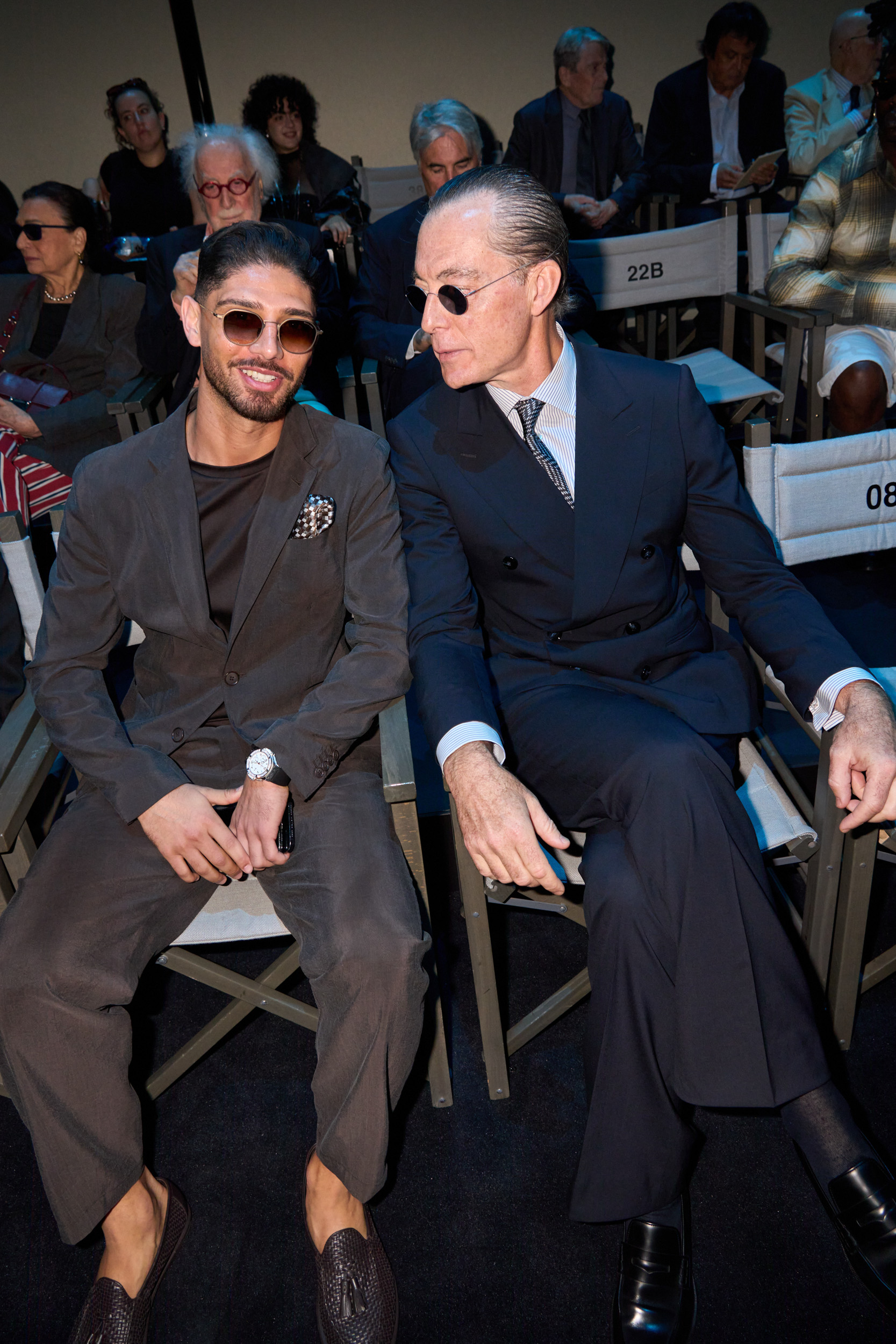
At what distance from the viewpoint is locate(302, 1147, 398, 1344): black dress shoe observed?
1.63m

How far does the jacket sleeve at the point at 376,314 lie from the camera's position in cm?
366

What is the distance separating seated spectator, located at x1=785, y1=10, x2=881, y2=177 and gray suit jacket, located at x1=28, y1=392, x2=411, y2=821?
17.2 ft

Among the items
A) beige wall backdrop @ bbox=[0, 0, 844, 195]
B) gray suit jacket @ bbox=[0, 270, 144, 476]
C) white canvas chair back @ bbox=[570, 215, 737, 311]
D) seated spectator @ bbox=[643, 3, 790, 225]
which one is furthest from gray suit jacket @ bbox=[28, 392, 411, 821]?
beige wall backdrop @ bbox=[0, 0, 844, 195]

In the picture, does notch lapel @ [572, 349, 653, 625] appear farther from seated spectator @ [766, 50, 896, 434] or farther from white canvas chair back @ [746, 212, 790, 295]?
white canvas chair back @ [746, 212, 790, 295]

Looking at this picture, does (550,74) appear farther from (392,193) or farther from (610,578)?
(610,578)

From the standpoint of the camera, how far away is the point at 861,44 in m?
5.73

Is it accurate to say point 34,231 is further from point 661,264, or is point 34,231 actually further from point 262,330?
point 661,264

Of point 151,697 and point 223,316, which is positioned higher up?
point 223,316

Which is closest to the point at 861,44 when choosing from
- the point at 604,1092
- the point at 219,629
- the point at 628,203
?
the point at 628,203

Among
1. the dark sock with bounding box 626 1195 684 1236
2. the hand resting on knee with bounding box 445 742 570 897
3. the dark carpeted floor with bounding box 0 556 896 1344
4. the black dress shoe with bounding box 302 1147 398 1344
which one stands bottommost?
the dark carpeted floor with bounding box 0 556 896 1344

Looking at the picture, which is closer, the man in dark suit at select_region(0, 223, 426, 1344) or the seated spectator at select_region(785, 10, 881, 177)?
the man in dark suit at select_region(0, 223, 426, 1344)

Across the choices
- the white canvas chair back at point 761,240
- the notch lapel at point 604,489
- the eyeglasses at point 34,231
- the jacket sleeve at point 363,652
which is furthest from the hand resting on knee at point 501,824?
the white canvas chair back at point 761,240

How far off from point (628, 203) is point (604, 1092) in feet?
17.4

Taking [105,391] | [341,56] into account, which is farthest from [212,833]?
[341,56]
